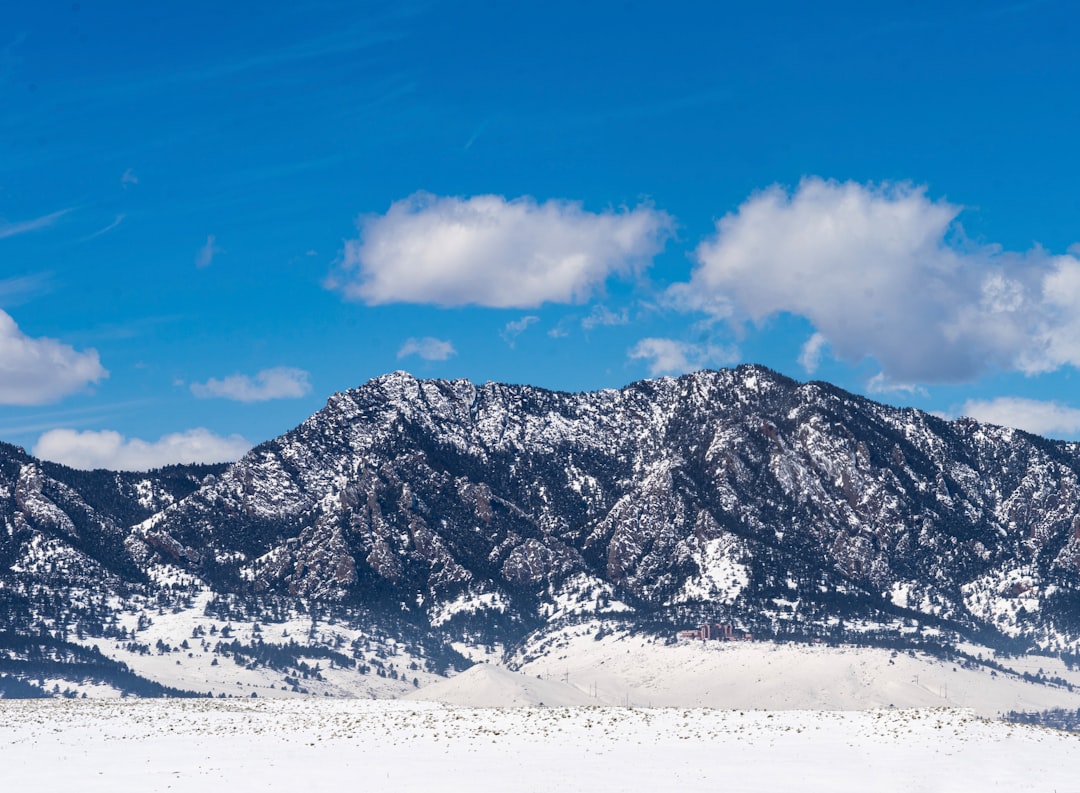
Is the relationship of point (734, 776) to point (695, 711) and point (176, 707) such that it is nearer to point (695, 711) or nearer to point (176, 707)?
point (695, 711)

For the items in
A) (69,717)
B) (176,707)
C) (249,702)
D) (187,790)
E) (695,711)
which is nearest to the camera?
(187,790)

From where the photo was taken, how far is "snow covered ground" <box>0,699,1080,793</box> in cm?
11962

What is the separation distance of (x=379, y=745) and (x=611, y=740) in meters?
21.1

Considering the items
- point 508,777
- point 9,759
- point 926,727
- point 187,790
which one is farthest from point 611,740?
point 9,759

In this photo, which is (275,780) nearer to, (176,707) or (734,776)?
(734,776)

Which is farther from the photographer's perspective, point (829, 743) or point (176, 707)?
point (176, 707)

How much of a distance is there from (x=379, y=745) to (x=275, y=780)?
58.8 ft

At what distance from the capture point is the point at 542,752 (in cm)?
13412

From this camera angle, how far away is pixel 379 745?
140m

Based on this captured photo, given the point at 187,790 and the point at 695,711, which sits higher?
the point at 695,711

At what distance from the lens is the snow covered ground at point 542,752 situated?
120 metres

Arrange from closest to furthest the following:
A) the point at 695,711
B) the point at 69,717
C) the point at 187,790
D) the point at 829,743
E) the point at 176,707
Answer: the point at 187,790 → the point at 829,743 → the point at 695,711 → the point at 69,717 → the point at 176,707

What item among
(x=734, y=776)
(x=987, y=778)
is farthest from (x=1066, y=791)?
(x=734, y=776)

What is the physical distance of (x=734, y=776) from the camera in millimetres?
120375
